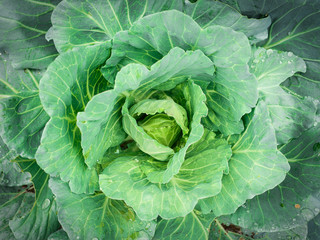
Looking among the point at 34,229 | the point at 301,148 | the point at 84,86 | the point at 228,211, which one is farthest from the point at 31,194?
the point at 301,148

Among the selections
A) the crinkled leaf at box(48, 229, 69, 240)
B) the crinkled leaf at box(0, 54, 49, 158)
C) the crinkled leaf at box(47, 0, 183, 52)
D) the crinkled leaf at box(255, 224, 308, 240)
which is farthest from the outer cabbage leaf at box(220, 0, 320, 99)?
the crinkled leaf at box(48, 229, 69, 240)

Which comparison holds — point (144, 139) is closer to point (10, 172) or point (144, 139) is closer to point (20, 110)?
point (20, 110)

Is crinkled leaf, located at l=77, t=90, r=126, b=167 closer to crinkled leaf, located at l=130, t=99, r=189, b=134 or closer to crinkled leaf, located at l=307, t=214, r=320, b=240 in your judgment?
crinkled leaf, located at l=130, t=99, r=189, b=134

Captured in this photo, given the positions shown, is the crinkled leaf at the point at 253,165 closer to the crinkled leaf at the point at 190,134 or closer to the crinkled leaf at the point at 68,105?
the crinkled leaf at the point at 190,134

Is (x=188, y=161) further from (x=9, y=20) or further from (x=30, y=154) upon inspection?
(x=9, y=20)

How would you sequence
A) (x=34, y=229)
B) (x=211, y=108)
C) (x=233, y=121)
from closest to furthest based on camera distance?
(x=233, y=121) < (x=211, y=108) < (x=34, y=229)

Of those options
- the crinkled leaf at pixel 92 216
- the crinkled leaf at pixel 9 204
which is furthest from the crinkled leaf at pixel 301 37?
the crinkled leaf at pixel 9 204

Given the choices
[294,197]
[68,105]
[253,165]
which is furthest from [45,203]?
[294,197]
